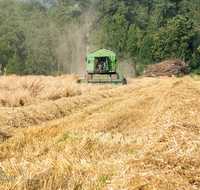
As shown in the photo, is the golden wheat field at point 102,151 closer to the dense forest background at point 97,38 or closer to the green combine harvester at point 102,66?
the green combine harvester at point 102,66

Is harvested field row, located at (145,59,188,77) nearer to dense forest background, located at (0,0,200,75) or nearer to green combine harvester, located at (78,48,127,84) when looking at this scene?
dense forest background, located at (0,0,200,75)

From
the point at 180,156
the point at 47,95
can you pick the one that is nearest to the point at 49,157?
the point at 180,156

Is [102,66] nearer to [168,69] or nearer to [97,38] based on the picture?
[168,69]

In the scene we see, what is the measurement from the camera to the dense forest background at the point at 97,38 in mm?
32188

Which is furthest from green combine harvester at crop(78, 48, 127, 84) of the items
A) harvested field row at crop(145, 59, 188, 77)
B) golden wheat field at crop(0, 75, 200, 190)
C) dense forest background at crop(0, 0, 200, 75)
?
dense forest background at crop(0, 0, 200, 75)

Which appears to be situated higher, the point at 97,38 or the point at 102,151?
the point at 97,38

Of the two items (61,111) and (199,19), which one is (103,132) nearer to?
(61,111)

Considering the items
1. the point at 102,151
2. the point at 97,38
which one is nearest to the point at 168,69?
the point at 97,38

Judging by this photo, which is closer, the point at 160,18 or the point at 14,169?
the point at 14,169

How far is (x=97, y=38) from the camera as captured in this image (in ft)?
127

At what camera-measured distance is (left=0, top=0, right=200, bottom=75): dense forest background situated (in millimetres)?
32188

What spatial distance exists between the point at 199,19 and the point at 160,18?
11.2 meters

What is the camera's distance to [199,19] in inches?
1192

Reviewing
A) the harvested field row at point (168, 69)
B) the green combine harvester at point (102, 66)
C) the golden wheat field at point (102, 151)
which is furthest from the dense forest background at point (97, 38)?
the golden wheat field at point (102, 151)
